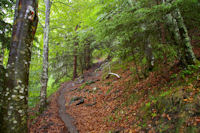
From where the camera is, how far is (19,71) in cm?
251

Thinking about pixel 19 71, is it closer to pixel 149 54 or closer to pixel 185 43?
pixel 185 43

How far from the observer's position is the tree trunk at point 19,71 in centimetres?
230

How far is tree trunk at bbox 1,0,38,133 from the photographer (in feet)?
7.55

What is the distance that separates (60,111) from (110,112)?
410 cm

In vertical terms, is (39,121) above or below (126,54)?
below

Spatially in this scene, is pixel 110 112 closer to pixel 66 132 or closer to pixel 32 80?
pixel 66 132

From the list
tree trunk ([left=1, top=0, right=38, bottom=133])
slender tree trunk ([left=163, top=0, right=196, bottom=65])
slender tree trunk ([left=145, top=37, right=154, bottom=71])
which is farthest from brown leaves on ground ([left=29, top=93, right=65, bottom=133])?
slender tree trunk ([left=163, top=0, right=196, bottom=65])

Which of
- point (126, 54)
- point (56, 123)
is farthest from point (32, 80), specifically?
point (126, 54)

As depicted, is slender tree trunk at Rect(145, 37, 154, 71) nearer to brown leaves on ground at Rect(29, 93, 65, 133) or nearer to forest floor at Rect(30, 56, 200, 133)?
forest floor at Rect(30, 56, 200, 133)

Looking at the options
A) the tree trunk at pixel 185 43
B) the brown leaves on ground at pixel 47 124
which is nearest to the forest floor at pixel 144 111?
the brown leaves on ground at pixel 47 124

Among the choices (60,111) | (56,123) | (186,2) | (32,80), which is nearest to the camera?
(186,2)

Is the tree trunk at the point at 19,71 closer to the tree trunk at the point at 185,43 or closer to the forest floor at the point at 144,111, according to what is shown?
the forest floor at the point at 144,111

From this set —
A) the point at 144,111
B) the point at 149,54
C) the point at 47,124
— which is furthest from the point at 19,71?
the point at 149,54

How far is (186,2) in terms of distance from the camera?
166 inches
